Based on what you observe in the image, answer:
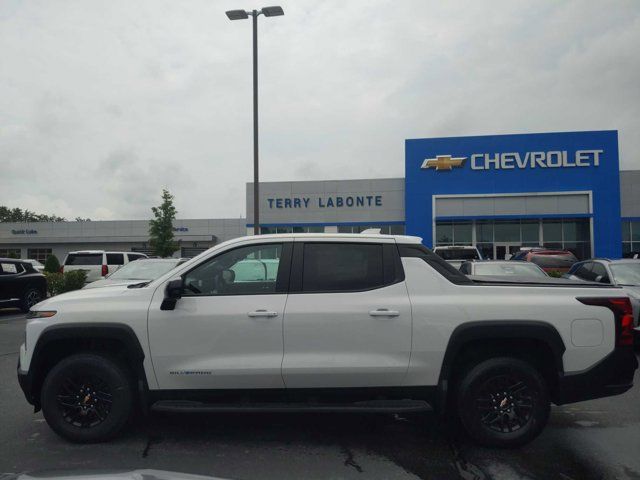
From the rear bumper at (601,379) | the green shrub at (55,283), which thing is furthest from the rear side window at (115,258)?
the rear bumper at (601,379)

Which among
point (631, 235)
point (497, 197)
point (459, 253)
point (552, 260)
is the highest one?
point (497, 197)

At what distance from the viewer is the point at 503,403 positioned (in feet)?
14.6

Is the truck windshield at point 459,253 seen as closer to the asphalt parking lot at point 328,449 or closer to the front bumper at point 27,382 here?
the asphalt parking lot at point 328,449

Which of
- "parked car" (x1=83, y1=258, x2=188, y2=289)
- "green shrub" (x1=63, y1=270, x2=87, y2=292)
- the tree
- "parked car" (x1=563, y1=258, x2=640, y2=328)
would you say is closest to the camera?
"parked car" (x1=563, y1=258, x2=640, y2=328)

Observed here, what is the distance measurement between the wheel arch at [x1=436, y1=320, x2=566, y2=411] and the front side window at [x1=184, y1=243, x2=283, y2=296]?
1.56m


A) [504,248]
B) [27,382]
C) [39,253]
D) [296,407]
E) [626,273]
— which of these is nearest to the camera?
[296,407]

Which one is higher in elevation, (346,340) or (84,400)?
(346,340)

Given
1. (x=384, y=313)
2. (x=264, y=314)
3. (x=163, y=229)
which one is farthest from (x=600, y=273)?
(x=163, y=229)

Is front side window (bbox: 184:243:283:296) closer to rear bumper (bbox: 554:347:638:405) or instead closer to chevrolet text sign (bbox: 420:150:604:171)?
rear bumper (bbox: 554:347:638:405)

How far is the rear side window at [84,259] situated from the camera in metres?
19.0

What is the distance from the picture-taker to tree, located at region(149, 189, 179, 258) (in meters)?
41.7

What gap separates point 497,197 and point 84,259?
25.0m

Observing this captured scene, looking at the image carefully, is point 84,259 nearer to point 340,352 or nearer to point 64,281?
point 64,281

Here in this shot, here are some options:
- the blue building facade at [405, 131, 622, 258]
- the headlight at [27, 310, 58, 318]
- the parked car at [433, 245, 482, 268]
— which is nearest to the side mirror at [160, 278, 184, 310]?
the headlight at [27, 310, 58, 318]
